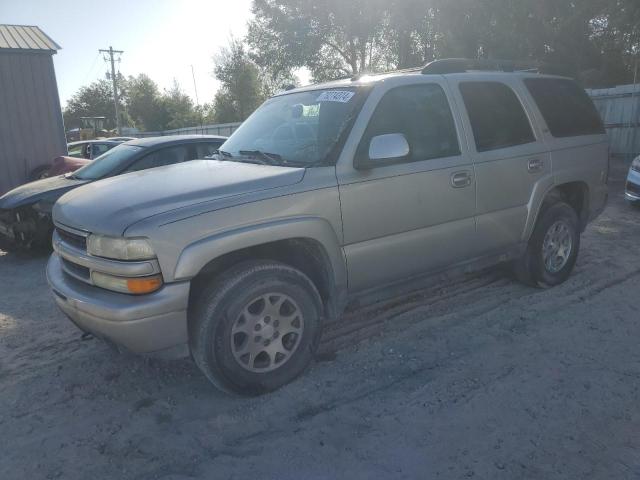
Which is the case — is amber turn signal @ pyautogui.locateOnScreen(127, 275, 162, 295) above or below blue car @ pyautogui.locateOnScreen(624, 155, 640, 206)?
above

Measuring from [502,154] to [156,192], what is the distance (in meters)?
2.78

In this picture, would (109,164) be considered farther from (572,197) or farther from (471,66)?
(572,197)

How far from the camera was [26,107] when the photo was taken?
1095 cm

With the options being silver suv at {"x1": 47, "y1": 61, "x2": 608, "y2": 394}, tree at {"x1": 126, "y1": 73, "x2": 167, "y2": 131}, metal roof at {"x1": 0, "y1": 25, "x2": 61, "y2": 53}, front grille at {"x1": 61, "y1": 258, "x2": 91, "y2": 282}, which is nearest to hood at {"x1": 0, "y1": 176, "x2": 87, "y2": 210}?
silver suv at {"x1": 47, "y1": 61, "x2": 608, "y2": 394}

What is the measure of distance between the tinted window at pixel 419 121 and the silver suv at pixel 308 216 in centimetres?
1

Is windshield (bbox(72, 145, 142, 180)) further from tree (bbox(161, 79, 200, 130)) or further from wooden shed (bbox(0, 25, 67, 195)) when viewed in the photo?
tree (bbox(161, 79, 200, 130))

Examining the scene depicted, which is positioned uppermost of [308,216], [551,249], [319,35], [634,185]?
[319,35]

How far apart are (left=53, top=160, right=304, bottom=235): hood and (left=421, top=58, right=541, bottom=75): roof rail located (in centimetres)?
167

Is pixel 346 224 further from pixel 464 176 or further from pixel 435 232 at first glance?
pixel 464 176

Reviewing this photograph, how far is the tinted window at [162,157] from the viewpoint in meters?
6.76

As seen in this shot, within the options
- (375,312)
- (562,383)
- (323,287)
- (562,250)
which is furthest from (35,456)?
(562,250)

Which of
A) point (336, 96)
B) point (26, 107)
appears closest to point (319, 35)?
point (26, 107)

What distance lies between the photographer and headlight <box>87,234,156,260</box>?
108 inches

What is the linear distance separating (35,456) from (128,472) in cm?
57
